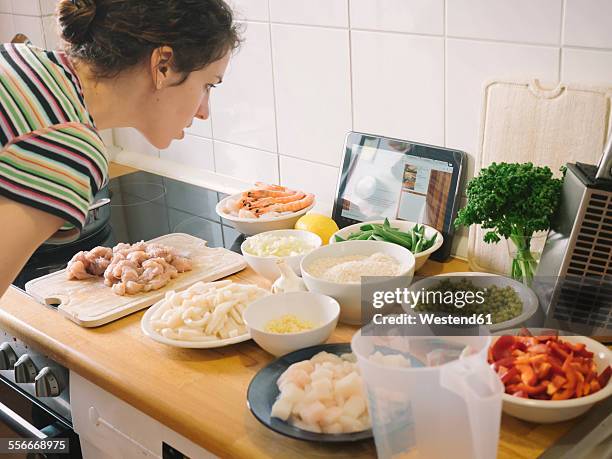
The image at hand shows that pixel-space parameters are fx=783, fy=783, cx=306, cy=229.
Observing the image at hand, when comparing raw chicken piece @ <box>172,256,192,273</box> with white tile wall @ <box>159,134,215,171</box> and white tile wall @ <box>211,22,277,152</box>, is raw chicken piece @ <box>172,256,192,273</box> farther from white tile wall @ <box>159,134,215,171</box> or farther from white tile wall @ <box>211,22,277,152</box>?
white tile wall @ <box>159,134,215,171</box>

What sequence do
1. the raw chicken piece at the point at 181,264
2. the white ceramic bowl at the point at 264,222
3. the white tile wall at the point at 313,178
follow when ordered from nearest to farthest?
the raw chicken piece at the point at 181,264, the white ceramic bowl at the point at 264,222, the white tile wall at the point at 313,178

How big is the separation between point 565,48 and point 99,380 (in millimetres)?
944

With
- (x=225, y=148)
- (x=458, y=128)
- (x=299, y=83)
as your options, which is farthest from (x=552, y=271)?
(x=225, y=148)

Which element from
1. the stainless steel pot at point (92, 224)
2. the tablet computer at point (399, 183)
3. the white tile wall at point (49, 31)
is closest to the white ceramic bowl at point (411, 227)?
the tablet computer at point (399, 183)

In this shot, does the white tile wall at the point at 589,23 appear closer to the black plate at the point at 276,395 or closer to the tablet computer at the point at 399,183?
the tablet computer at the point at 399,183

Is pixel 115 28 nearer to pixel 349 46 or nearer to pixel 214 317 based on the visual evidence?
pixel 214 317

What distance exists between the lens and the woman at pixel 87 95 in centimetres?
99

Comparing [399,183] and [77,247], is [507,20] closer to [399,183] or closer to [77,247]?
[399,183]

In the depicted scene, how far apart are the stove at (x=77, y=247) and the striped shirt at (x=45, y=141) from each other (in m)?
0.49

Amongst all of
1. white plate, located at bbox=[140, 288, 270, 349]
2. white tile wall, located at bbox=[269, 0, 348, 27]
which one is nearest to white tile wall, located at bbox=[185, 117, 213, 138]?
white tile wall, located at bbox=[269, 0, 348, 27]

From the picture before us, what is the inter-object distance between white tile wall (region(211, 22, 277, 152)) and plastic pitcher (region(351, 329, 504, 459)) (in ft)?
3.39

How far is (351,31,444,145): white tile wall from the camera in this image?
4.96 ft

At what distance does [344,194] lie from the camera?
171 cm

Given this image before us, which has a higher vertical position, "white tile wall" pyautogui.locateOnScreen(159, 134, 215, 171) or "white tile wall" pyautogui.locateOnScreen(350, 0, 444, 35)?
"white tile wall" pyautogui.locateOnScreen(350, 0, 444, 35)
